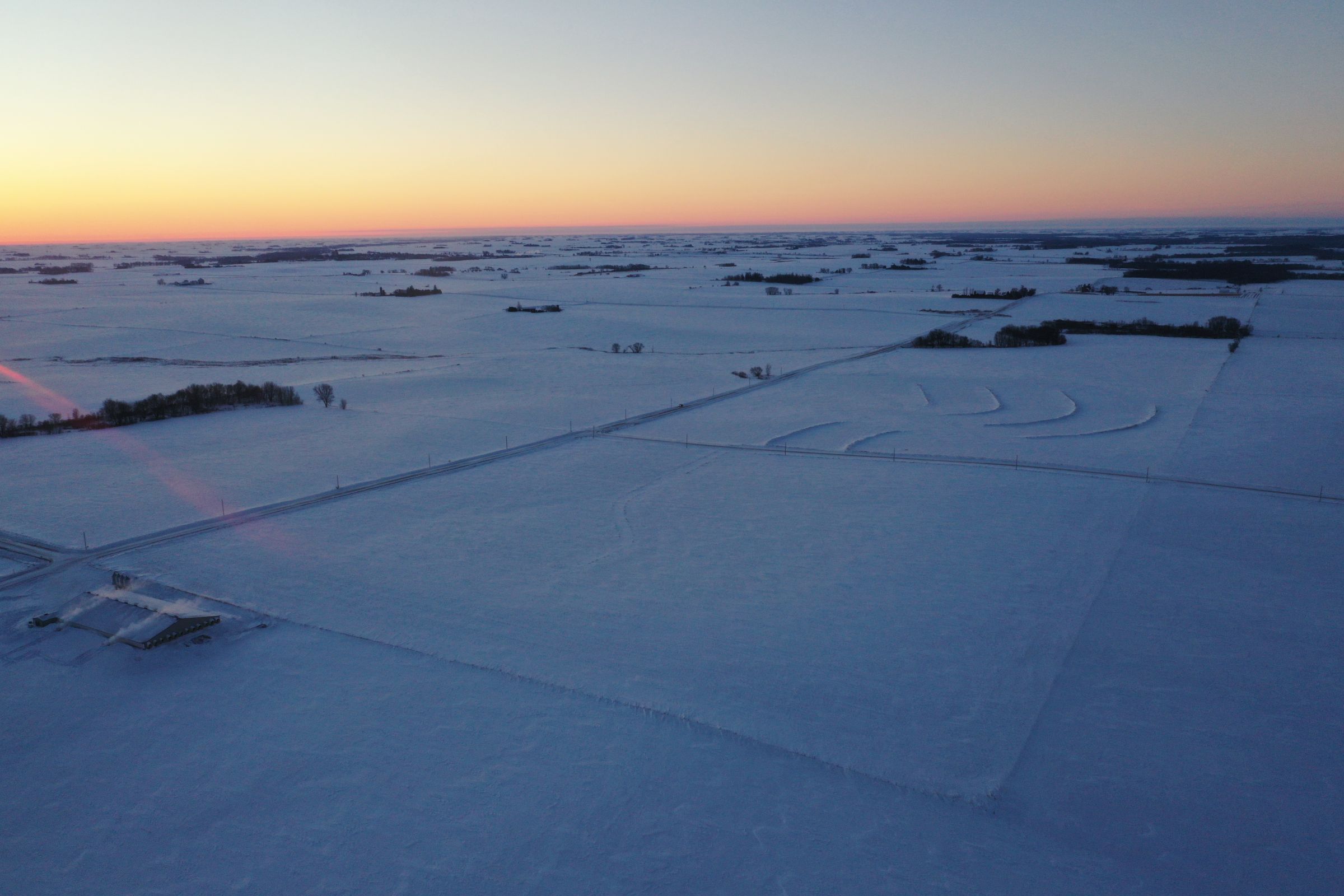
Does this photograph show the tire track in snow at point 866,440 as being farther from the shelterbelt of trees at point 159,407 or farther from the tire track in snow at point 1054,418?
the shelterbelt of trees at point 159,407

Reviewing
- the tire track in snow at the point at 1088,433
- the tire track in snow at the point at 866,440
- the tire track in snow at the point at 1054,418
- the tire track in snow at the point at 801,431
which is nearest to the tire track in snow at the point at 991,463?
the tire track in snow at the point at 866,440

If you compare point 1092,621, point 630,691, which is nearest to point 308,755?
point 630,691

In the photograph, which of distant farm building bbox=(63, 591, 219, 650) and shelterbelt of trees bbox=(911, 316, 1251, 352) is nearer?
distant farm building bbox=(63, 591, 219, 650)

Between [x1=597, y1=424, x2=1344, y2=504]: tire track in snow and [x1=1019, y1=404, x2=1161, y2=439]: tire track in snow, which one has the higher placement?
[x1=1019, y1=404, x2=1161, y2=439]: tire track in snow

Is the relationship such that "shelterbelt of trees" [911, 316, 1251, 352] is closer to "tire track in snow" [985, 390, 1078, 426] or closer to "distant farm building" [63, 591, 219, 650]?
"tire track in snow" [985, 390, 1078, 426]

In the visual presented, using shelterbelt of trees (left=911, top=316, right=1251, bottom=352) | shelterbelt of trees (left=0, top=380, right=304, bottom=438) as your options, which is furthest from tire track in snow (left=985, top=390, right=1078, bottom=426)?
shelterbelt of trees (left=0, top=380, right=304, bottom=438)

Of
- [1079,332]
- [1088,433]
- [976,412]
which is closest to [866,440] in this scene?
[976,412]

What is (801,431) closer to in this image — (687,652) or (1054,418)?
(1054,418)
